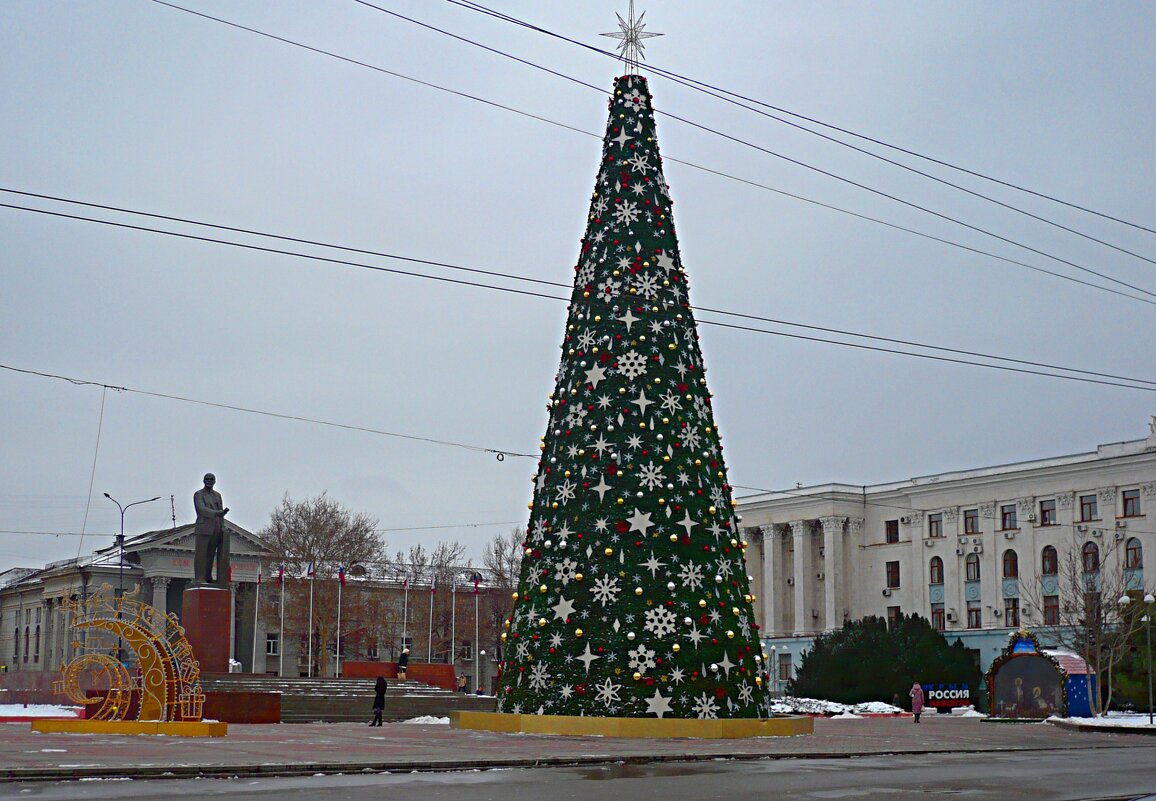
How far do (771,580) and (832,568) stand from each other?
5.51 meters

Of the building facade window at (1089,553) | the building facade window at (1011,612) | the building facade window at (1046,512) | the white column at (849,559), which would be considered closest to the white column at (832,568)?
the white column at (849,559)

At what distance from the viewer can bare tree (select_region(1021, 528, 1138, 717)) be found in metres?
48.5

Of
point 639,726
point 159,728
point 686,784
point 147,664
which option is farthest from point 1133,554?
point 686,784

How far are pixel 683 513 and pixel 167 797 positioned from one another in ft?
44.9

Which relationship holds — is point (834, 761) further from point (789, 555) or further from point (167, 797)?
point (789, 555)

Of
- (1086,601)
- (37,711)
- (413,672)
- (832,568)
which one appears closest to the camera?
(37,711)

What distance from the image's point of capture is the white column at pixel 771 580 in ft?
292

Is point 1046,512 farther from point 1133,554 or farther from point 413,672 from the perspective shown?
point 413,672

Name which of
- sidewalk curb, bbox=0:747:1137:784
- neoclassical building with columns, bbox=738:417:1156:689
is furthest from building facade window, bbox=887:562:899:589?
sidewalk curb, bbox=0:747:1137:784

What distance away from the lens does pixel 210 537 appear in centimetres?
3541

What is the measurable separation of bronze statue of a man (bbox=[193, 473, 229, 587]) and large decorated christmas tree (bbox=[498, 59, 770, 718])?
12286 mm

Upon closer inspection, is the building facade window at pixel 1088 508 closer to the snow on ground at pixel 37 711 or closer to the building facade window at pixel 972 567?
the building facade window at pixel 972 567

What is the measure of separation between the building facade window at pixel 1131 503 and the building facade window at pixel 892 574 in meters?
17.1

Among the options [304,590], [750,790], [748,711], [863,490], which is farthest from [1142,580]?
[750,790]
